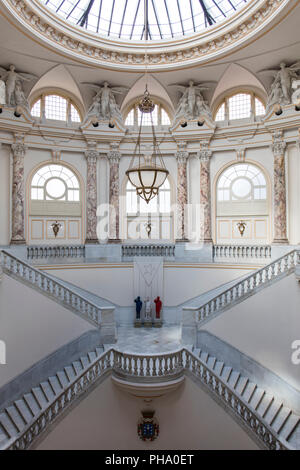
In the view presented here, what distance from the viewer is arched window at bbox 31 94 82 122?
56.9ft

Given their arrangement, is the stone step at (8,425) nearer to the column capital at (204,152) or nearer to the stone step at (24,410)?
the stone step at (24,410)

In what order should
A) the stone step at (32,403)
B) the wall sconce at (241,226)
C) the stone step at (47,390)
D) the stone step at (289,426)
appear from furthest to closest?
the wall sconce at (241,226) < the stone step at (47,390) < the stone step at (32,403) < the stone step at (289,426)

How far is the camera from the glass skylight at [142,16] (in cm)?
1595

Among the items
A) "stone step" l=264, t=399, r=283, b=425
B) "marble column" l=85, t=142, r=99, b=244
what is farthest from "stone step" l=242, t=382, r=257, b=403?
"marble column" l=85, t=142, r=99, b=244

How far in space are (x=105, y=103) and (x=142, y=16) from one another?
417 centimetres

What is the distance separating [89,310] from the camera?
1284 centimetres

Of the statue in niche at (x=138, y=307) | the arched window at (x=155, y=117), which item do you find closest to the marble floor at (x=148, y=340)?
the statue in niche at (x=138, y=307)

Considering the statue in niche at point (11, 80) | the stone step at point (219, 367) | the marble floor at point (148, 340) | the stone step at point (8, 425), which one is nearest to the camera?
the stone step at point (8, 425)

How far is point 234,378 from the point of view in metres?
11.8

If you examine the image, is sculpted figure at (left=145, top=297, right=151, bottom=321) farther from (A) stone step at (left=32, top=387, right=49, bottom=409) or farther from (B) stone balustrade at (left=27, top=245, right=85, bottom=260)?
(A) stone step at (left=32, top=387, right=49, bottom=409)

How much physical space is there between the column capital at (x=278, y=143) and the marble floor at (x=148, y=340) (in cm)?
863

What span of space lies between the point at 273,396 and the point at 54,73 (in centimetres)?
1514

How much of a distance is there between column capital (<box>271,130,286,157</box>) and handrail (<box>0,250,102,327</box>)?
1014 cm
